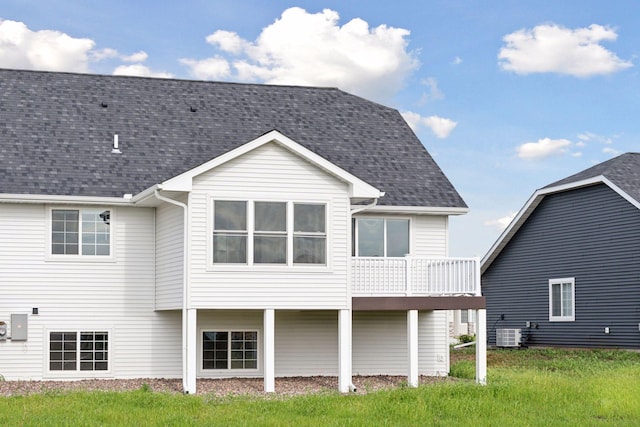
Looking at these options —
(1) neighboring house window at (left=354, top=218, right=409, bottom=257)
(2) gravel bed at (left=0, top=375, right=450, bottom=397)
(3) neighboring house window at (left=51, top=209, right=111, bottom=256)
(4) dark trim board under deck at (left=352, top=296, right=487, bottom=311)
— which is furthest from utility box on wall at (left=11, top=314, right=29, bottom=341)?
(1) neighboring house window at (left=354, top=218, right=409, bottom=257)

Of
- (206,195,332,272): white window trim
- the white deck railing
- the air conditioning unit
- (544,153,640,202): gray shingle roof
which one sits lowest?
the air conditioning unit

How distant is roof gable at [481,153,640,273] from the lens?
112 ft

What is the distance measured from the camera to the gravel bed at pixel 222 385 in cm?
2267

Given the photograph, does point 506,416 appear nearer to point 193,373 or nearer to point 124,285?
point 193,373

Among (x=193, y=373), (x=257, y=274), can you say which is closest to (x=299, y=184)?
(x=257, y=274)

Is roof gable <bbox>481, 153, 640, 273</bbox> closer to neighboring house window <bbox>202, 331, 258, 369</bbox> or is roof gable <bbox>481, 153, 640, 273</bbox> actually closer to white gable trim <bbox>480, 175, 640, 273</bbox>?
white gable trim <bbox>480, 175, 640, 273</bbox>

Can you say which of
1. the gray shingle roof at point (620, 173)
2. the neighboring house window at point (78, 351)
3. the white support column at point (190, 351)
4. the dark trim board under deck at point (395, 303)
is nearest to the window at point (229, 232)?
the white support column at point (190, 351)

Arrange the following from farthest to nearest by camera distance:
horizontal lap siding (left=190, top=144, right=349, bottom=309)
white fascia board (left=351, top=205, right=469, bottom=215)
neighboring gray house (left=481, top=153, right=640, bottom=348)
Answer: neighboring gray house (left=481, top=153, right=640, bottom=348)
white fascia board (left=351, top=205, right=469, bottom=215)
horizontal lap siding (left=190, top=144, right=349, bottom=309)

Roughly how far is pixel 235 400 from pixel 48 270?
686 centimetres

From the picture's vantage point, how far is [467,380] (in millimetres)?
26125

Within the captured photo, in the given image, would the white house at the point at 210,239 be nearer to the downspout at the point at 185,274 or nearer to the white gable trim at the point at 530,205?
the downspout at the point at 185,274

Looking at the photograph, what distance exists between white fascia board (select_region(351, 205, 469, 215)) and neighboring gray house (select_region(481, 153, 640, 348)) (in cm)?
878

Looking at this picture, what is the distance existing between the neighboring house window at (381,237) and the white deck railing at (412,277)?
3.38ft

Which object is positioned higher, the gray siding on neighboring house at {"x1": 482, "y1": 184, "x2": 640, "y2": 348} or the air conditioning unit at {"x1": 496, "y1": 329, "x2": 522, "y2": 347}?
the gray siding on neighboring house at {"x1": 482, "y1": 184, "x2": 640, "y2": 348}
